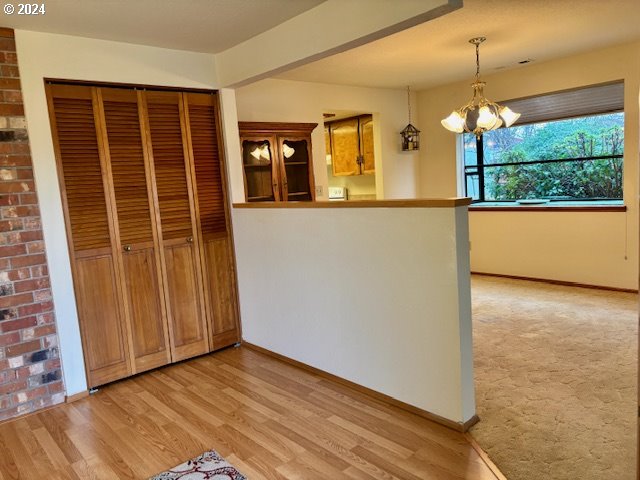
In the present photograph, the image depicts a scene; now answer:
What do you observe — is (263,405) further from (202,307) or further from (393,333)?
(202,307)

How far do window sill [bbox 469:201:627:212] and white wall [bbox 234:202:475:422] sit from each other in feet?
10.3

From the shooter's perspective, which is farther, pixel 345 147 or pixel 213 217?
pixel 345 147

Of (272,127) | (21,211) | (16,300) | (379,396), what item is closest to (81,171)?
(21,211)

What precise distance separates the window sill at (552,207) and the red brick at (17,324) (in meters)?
4.66

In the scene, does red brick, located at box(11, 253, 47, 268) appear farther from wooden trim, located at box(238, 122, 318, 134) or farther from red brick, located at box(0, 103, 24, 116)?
wooden trim, located at box(238, 122, 318, 134)

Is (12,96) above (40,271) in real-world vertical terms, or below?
above

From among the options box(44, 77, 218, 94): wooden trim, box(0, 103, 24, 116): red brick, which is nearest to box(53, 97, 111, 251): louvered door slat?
box(44, 77, 218, 94): wooden trim

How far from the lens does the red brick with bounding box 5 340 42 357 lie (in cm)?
282

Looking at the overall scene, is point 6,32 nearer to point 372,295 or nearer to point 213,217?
point 213,217

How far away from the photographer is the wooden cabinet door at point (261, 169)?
4.36 m

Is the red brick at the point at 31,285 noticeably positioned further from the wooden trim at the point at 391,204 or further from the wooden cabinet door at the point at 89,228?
the wooden trim at the point at 391,204

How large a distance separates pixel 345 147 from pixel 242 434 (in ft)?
14.5

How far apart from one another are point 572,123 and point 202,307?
4227 mm

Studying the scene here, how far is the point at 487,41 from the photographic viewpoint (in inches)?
151
